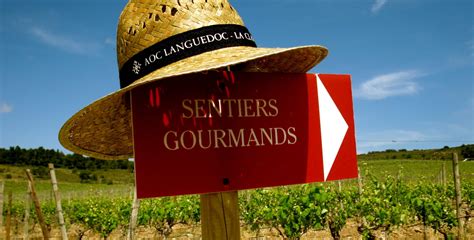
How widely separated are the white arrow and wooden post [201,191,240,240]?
1.43ft

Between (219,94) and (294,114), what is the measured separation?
1.15 feet

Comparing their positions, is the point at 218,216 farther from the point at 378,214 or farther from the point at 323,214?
the point at 378,214

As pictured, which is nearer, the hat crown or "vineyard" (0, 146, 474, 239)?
the hat crown

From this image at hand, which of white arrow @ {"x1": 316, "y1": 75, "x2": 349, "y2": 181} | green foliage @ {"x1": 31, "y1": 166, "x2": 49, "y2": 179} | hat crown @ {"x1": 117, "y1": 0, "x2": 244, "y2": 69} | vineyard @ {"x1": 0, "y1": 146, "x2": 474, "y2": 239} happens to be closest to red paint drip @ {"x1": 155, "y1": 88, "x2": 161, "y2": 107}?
hat crown @ {"x1": 117, "y1": 0, "x2": 244, "y2": 69}

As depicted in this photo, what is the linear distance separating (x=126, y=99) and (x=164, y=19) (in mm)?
390

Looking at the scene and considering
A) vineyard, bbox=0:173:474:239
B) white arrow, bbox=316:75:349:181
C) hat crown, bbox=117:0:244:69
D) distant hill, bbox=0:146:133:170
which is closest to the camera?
Answer: hat crown, bbox=117:0:244:69

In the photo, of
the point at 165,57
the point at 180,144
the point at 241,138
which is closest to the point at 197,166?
the point at 180,144

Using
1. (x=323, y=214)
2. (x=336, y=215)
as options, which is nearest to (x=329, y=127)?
(x=323, y=214)

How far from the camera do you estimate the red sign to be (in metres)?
1.52

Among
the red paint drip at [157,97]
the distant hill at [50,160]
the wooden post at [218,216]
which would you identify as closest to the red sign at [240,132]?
the red paint drip at [157,97]

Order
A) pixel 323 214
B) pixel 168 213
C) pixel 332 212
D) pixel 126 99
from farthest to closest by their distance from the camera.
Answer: pixel 168 213, pixel 332 212, pixel 323 214, pixel 126 99

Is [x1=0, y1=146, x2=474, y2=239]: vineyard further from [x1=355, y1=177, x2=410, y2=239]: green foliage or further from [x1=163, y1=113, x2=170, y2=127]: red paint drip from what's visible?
[x1=163, y1=113, x2=170, y2=127]: red paint drip

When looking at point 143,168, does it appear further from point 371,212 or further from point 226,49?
point 371,212

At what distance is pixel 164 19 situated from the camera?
1658 millimetres
